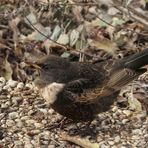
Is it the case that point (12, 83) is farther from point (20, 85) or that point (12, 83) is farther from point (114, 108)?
point (114, 108)

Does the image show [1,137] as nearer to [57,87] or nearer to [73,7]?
[57,87]

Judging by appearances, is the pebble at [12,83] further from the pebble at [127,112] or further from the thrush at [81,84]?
the pebble at [127,112]

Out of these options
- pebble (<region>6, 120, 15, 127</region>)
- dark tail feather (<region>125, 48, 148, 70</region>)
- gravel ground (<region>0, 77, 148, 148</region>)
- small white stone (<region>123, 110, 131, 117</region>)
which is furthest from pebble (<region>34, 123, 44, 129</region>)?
dark tail feather (<region>125, 48, 148, 70</region>)

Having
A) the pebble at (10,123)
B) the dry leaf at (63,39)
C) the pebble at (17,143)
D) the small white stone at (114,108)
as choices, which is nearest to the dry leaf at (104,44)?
the dry leaf at (63,39)

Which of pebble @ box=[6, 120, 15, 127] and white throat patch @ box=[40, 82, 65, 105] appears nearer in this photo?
white throat patch @ box=[40, 82, 65, 105]

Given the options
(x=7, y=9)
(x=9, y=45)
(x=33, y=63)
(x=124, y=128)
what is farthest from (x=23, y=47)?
(x=124, y=128)

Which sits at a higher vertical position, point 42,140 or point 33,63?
point 33,63

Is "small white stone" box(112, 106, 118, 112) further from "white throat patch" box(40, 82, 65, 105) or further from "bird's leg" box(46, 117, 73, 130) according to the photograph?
"white throat patch" box(40, 82, 65, 105)
